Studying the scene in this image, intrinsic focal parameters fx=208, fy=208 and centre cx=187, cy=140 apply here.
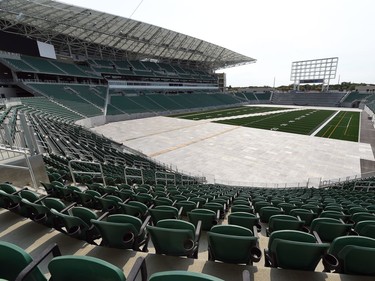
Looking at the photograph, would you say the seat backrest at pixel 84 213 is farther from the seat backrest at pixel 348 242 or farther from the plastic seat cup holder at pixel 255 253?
the seat backrest at pixel 348 242

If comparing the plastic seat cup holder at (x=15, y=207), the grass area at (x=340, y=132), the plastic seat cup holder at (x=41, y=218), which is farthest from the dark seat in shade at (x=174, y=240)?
the grass area at (x=340, y=132)

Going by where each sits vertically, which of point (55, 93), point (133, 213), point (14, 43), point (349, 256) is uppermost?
point (14, 43)

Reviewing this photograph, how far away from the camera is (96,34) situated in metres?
46.6

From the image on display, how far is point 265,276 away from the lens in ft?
8.15

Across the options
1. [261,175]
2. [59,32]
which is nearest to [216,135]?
[261,175]

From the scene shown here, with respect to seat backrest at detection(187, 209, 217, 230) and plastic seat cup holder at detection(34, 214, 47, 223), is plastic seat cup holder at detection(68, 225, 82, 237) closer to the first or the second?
plastic seat cup holder at detection(34, 214, 47, 223)

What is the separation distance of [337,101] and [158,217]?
3875 inches

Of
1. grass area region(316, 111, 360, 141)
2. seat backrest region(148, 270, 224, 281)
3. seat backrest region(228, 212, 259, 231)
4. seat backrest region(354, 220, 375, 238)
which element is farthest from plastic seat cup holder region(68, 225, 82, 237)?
grass area region(316, 111, 360, 141)

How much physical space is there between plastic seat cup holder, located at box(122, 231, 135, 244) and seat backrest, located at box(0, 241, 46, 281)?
111 cm

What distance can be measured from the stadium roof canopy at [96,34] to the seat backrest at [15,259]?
1580 inches

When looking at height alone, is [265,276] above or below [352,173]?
above

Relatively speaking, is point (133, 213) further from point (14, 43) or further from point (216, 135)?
point (14, 43)

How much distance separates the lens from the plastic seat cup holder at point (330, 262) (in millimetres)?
2498

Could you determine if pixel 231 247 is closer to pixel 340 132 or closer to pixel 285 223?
pixel 285 223
